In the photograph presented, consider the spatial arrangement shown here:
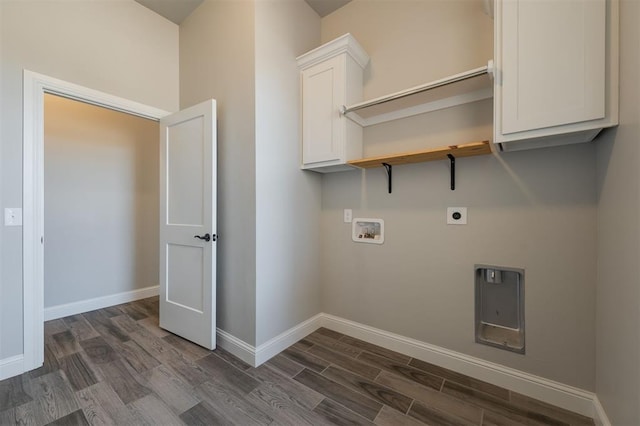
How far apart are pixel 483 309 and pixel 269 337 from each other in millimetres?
1605

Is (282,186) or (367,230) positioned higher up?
(282,186)

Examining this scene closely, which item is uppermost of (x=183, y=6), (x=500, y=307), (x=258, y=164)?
(x=183, y=6)

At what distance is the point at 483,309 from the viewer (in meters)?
1.83

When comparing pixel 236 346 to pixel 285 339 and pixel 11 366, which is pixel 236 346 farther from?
pixel 11 366

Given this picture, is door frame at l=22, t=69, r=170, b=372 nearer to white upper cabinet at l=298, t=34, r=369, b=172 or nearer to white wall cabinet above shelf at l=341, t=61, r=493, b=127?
white upper cabinet at l=298, t=34, r=369, b=172

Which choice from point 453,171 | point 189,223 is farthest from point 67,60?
point 453,171

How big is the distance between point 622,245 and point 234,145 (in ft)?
7.78

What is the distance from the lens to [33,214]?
72.8 inches

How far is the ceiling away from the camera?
240cm

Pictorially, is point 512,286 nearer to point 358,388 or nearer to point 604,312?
point 604,312

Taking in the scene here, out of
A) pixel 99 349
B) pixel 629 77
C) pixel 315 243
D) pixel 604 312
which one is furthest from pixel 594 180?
pixel 99 349

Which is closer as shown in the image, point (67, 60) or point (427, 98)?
point (427, 98)

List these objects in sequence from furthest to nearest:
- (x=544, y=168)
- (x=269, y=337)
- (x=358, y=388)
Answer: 1. (x=269, y=337)
2. (x=358, y=388)
3. (x=544, y=168)

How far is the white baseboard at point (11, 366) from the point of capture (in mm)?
1733
